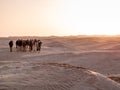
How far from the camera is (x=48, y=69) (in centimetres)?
1386

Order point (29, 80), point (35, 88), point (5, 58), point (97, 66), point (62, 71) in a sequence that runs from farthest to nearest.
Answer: point (5, 58)
point (97, 66)
point (62, 71)
point (29, 80)
point (35, 88)

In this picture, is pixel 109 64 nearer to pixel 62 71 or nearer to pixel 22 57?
pixel 22 57

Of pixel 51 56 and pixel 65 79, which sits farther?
pixel 51 56

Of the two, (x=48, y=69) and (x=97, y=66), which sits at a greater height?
(x=48, y=69)

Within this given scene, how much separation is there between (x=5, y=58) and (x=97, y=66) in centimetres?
981

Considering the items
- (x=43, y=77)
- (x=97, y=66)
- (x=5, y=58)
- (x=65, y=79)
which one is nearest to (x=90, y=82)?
(x=65, y=79)

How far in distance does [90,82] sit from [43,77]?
1.65 m

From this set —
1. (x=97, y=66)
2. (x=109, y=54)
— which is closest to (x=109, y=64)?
(x=97, y=66)

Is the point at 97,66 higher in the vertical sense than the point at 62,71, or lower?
lower

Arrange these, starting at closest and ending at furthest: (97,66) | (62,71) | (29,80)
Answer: (29,80)
(62,71)
(97,66)

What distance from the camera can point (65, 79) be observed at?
1211 cm

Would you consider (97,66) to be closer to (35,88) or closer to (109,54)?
(109,54)

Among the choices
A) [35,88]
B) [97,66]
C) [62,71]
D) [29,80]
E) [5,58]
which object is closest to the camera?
[35,88]

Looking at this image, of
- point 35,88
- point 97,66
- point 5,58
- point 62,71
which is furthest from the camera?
point 5,58
